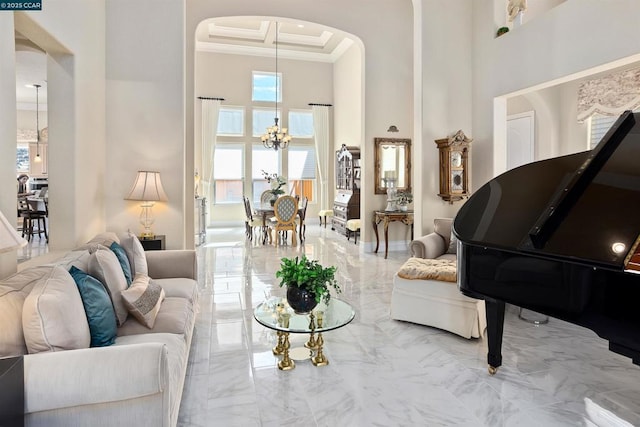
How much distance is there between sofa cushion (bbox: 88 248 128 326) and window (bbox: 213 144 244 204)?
8.89 meters

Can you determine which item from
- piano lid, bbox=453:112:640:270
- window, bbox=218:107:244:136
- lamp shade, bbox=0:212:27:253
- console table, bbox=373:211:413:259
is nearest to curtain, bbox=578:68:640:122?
console table, bbox=373:211:413:259

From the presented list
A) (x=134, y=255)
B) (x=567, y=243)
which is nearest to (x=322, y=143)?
(x=134, y=255)

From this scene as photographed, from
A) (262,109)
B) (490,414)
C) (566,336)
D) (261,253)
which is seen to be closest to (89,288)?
(490,414)

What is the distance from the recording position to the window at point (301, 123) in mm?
11508

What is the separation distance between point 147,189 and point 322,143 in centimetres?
757

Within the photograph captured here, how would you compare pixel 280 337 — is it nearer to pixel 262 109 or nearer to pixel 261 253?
pixel 261 253

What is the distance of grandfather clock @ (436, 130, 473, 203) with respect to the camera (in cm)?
609

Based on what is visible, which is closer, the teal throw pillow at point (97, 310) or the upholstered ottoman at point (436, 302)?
the teal throw pillow at point (97, 310)

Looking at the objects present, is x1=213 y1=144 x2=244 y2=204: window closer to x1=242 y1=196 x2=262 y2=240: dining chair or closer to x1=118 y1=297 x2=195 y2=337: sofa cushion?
x1=242 y1=196 x2=262 y2=240: dining chair

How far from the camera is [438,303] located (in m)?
3.51

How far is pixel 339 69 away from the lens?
11070 millimetres

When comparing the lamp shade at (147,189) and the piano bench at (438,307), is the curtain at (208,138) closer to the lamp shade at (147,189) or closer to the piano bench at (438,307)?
the lamp shade at (147,189)

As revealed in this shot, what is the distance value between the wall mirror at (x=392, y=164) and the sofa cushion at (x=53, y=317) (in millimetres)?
6351

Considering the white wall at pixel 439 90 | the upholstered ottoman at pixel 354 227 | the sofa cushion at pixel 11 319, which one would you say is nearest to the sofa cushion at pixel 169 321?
the sofa cushion at pixel 11 319
